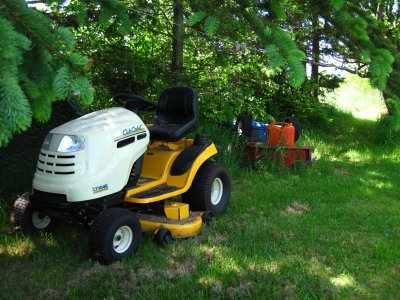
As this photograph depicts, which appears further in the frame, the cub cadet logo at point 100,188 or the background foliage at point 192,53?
the cub cadet logo at point 100,188

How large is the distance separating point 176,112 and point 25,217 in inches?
66.6

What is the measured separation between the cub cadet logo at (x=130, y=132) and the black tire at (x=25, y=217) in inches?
35.4

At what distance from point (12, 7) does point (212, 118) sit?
5126mm

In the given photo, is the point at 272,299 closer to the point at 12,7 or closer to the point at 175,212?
the point at 175,212

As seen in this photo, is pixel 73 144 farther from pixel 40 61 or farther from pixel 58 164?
pixel 40 61

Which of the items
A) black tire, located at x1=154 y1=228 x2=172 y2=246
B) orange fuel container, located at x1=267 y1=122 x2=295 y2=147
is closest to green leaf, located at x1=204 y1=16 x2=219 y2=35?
black tire, located at x1=154 y1=228 x2=172 y2=246

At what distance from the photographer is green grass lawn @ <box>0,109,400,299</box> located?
9.56 ft

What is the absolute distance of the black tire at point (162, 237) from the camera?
141 inches

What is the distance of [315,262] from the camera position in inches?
131

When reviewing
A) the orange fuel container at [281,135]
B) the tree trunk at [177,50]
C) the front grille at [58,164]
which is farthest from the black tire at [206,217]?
the orange fuel container at [281,135]

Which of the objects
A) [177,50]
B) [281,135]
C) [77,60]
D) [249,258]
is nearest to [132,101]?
[249,258]

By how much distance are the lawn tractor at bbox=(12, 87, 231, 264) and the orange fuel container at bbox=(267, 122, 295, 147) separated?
2.34m

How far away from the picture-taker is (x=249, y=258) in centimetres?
337

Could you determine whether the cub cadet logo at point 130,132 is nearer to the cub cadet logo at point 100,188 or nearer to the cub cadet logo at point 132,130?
the cub cadet logo at point 132,130
